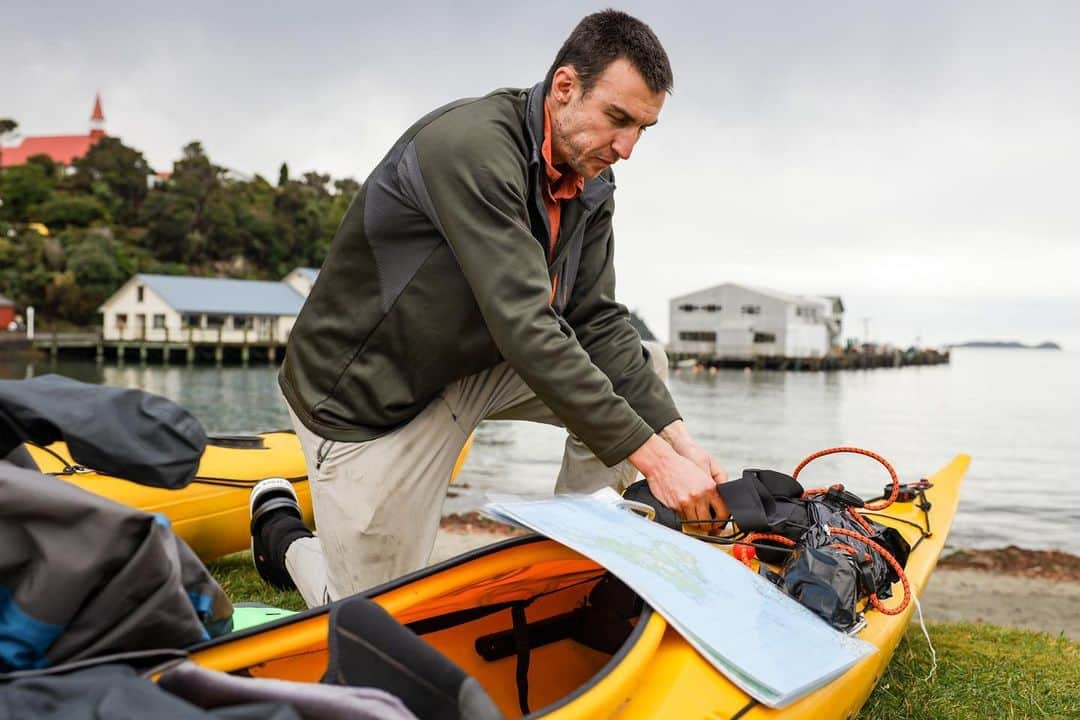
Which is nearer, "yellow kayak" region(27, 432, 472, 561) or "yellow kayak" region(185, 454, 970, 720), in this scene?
"yellow kayak" region(185, 454, 970, 720)

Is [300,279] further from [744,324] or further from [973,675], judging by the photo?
[973,675]

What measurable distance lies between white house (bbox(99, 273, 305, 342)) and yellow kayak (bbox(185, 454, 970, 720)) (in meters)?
63.0

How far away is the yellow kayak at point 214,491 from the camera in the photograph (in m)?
5.50

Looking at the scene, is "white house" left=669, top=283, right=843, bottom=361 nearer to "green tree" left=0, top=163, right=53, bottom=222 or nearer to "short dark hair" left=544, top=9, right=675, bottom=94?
"green tree" left=0, top=163, right=53, bottom=222

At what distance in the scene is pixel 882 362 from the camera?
330 ft

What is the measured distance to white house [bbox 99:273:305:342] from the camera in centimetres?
6234

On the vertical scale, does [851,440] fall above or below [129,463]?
below

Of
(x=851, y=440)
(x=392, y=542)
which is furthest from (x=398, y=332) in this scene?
(x=851, y=440)

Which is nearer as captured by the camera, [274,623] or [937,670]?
[274,623]

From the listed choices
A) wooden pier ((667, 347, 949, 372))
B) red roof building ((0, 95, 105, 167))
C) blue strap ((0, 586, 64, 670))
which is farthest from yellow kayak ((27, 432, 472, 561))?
red roof building ((0, 95, 105, 167))

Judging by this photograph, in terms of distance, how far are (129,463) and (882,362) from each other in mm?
106788

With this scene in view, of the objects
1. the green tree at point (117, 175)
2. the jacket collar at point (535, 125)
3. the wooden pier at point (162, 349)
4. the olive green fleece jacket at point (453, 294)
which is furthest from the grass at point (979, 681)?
the green tree at point (117, 175)

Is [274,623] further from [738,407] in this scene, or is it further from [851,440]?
[738,407]

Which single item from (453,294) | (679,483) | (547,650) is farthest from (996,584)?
(453,294)
